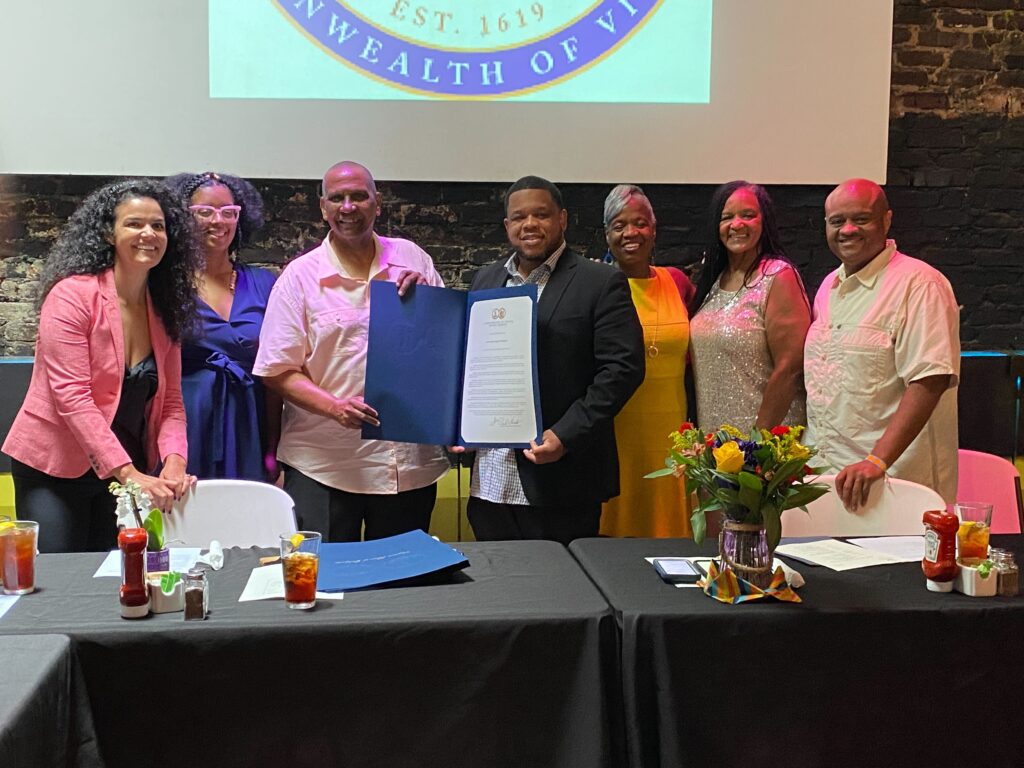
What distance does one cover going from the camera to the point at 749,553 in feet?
5.79

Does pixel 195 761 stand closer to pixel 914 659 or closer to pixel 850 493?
pixel 914 659

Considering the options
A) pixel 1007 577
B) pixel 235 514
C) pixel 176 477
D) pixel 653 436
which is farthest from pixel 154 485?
pixel 1007 577

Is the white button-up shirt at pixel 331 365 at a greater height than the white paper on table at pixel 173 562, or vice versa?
the white button-up shirt at pixel 331 365

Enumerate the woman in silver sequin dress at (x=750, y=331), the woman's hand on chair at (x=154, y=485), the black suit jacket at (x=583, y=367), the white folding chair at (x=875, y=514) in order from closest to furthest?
the woman's hand on chair at (x=154, y=485), the white folding chair at (x=875, y=514), the black suit jacket at (x=583, y=367), the woman in silver sequin dress at (x=750, y=331)

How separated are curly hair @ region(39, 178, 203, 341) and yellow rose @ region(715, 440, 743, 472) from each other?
162 centimetres

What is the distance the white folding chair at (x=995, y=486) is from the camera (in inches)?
116

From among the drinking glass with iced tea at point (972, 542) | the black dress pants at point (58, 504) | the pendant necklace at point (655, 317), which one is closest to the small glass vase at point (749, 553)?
the drinking glass with iced tea at point (972, 542)

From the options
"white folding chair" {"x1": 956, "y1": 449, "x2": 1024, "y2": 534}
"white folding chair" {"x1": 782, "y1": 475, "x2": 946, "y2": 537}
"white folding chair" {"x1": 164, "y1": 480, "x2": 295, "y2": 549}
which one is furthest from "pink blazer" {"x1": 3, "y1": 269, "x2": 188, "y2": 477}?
"white folding chair" {"x1": 956, "y1": 449, "x2": 1024, "y2": 534}

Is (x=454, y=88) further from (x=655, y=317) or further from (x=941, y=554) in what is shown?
(x=941, y=554)

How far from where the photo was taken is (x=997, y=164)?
4.24 metres

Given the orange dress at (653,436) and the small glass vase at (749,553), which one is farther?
the orange dress at (653,436)

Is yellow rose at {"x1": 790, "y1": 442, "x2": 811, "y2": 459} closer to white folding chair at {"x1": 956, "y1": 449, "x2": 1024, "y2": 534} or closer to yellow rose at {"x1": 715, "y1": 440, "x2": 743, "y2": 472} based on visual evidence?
yellow rose at {"x1": 715, "y1": 440, "x2": 743, "y2": 472}

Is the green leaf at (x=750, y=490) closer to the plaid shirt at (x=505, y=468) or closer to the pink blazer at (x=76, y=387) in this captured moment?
the plaid shirt at (x=505, y=468)

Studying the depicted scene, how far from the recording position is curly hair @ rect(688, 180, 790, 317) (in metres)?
3.05
